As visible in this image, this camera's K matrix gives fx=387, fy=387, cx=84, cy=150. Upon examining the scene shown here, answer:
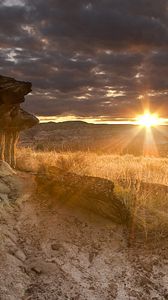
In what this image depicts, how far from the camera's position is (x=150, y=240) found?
8.34 meters

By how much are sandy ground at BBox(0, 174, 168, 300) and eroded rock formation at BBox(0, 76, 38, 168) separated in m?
2.98

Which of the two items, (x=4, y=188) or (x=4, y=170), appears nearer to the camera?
(x=4, y=188)

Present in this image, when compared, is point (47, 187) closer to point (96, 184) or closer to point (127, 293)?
point (96, 184)

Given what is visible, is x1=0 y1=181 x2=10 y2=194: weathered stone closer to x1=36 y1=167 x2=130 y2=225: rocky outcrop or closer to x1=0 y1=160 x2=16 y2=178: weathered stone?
x1=0 y1=160 x2=16 y2=178: weathered stone

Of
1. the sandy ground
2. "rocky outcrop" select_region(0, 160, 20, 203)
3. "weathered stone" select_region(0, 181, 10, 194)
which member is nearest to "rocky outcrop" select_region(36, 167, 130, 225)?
the sandy ground

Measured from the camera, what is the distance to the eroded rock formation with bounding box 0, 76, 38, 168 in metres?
10.2

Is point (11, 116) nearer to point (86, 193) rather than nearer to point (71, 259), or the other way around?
point (86, 193)

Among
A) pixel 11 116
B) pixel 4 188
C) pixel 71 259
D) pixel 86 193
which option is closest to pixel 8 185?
pixel 4 188

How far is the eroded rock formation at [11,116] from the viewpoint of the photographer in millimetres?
10211

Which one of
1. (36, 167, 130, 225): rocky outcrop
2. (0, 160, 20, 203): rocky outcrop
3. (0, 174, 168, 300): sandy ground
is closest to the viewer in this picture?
(0, 174, 168, 300): sandy ground

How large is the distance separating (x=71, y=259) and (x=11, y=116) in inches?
242

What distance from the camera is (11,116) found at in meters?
12.4

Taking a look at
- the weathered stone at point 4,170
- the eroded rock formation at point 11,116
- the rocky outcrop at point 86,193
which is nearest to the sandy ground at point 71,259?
the rocky outcrop at point 86,193

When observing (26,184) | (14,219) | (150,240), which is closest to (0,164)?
(26,184)
